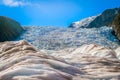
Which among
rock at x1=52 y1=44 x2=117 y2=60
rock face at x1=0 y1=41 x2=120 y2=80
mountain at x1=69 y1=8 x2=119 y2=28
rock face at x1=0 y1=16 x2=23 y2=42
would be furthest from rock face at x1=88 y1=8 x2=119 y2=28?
rock face at x1=0 y1=41 x2=120 y2=80

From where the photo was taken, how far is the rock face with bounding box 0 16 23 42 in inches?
1522

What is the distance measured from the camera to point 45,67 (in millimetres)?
7512

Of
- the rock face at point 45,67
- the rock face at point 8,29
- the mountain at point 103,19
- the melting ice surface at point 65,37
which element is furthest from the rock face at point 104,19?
the rock face at point 45,67

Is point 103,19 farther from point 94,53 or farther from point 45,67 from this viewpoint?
point 45,67

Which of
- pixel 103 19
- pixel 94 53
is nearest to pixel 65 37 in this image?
pixel 94 53

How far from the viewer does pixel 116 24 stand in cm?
4303

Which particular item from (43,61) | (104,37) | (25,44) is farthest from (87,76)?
(104,37)

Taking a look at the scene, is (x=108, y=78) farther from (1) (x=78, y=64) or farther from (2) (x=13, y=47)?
(2) (x=13, y=47)

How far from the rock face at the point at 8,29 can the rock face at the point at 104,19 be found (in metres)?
31.0

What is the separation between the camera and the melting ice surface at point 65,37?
3591 cm

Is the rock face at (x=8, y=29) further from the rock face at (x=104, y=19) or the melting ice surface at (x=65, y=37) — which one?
the rock face at (x=104, y=19)

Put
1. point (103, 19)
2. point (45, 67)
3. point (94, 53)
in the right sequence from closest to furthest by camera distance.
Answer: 1. point (45, 67)
2. point (94, 53)
3. point (103, 19)

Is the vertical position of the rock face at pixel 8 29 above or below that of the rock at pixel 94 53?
above

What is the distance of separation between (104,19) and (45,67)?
2741 inches
